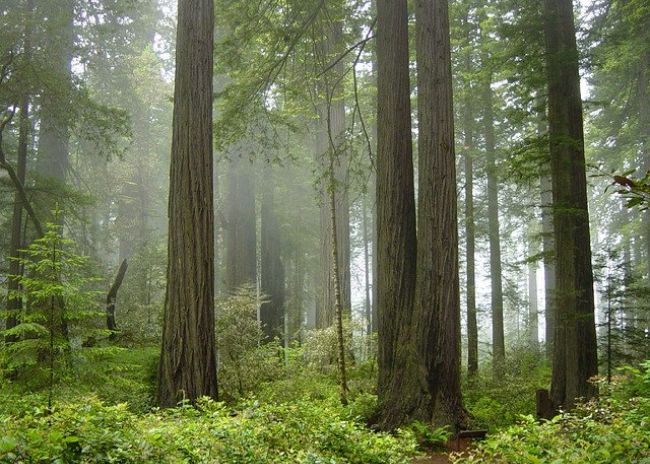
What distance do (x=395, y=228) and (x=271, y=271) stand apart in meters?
12.5

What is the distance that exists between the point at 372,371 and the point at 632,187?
372 inches

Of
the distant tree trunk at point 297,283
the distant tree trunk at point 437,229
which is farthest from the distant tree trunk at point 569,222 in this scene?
the distant tree trunk at point 297,283

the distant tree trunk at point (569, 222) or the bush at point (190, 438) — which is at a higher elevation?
the distant tree trunk at point (569, 222)

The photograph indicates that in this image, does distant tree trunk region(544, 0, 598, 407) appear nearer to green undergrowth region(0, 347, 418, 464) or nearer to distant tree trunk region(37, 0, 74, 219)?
green undergrowth region(0, 347, 418, 464)

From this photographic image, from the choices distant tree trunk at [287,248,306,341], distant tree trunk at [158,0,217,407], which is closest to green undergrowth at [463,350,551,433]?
distant tree trunk at [158,0,217,407]

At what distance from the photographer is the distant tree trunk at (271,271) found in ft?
60.7

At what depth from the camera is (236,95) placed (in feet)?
36.9

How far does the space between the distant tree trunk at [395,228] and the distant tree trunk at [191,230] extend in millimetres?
2566

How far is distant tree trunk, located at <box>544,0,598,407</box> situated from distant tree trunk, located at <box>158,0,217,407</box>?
5436mm

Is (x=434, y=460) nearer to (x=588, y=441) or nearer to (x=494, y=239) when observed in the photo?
(x=588, y=441)

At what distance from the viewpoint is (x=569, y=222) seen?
9336 millimetres

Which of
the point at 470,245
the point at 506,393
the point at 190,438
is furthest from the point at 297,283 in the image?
the point at 190,438

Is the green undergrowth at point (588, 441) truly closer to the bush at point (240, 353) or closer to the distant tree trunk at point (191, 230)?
the distant tree trunk at point (191, 230)

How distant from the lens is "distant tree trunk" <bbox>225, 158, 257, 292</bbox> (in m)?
19.0
